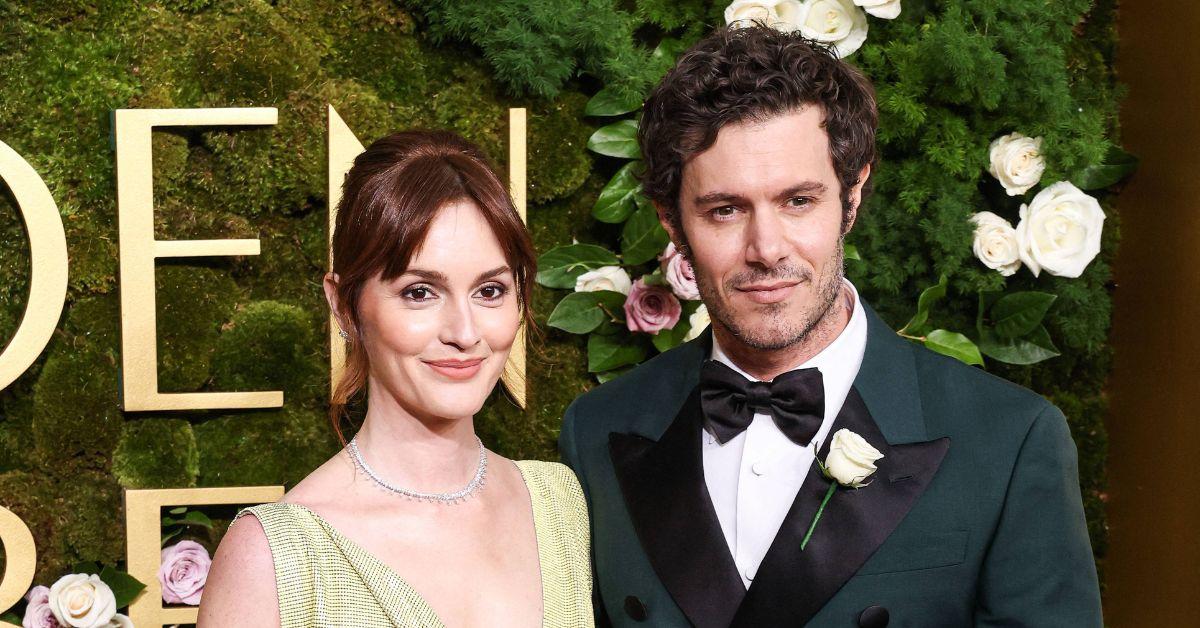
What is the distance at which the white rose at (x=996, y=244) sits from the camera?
2.32 m

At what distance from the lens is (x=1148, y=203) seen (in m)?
2.38

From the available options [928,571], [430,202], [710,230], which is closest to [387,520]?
[430,202]

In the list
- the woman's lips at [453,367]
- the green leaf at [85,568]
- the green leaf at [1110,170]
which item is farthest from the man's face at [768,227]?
the green leaf at [85,568]

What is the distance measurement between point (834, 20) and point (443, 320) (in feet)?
3.81

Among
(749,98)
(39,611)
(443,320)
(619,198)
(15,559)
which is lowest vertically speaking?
(39,611)

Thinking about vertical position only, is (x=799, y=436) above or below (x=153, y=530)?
above

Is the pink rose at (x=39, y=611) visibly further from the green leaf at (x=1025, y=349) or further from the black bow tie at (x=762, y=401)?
the green leaf at (x=1025, y=349)

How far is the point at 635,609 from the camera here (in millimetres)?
1755

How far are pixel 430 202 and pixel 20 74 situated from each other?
3.75 feet

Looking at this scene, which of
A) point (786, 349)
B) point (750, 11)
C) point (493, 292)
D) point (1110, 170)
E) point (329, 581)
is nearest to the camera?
point (329, 581)

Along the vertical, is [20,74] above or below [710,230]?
above

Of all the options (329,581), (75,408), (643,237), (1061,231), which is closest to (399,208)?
(329,581)

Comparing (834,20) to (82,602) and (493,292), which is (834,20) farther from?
(82,602)

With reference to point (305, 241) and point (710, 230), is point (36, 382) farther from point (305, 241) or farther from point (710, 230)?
point (710, 230)
